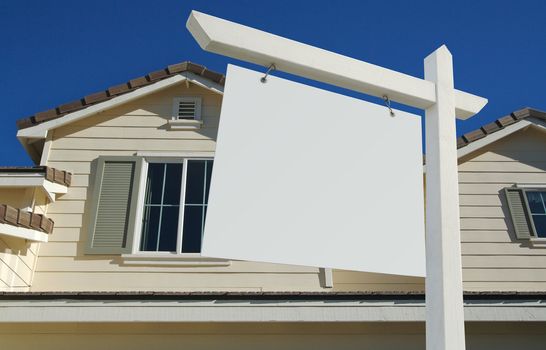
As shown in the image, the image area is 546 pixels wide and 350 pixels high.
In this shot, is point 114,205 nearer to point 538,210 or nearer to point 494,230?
point 494,230

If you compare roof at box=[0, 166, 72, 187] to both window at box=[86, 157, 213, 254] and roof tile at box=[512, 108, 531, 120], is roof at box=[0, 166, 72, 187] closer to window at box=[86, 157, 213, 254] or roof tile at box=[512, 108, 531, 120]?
window at box=[86, 157, 213, 254]

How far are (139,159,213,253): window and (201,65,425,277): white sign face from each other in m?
5.13

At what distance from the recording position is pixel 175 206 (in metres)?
7.26

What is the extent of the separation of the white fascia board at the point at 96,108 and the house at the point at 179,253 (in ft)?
0.07

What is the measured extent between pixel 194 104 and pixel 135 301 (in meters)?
3.39

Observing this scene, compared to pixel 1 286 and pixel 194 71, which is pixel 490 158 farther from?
pixel 1 286

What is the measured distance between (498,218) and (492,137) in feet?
3.92

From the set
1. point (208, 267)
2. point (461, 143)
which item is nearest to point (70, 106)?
point (208, 267)

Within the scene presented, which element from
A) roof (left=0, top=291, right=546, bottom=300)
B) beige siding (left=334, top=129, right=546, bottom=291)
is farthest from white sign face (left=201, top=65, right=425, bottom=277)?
beige siding (left=334, top=129, right=546, bottom=291)

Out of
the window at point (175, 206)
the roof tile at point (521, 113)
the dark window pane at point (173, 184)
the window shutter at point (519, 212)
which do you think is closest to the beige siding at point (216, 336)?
the window at point (175, 206)

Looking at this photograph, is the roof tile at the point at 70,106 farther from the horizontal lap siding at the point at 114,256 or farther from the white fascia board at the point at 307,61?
the white fascia board at the point at 307,61

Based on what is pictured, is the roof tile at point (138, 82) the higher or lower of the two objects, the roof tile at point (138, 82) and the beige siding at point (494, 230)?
the higher

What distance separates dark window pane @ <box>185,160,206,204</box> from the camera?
732 centimetres

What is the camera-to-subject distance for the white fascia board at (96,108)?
754 cm
